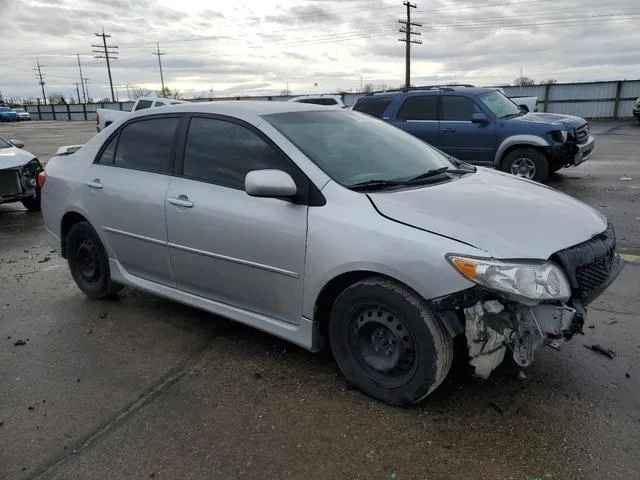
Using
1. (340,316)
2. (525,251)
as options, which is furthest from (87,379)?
(525,251)

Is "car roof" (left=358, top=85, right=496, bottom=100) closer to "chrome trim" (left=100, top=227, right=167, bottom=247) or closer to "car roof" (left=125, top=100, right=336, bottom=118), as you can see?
"car roof" (left=125, top=100, right=336, bottom=118)

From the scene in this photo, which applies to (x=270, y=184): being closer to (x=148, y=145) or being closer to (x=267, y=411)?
(x=267, y=411)

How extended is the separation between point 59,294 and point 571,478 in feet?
14.6

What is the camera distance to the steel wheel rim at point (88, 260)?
4.69 m

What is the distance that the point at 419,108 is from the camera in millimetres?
10844

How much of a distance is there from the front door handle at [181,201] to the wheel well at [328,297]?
117 centimetres

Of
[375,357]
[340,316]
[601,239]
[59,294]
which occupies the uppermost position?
[601,239]

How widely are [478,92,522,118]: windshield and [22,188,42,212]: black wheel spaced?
7.98 meters

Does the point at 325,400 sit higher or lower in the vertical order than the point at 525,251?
lower

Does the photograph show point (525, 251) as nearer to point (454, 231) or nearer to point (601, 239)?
point (454, 231)

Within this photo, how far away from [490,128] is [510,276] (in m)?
8.18

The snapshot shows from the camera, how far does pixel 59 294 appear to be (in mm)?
5090

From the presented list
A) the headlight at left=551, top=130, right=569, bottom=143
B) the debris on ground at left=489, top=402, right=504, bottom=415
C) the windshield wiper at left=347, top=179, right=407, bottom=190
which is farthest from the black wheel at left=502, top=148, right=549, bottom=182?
the debris on ground at left=489, top=402, right=504, bottom=415

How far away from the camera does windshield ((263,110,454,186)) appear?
3391mm
